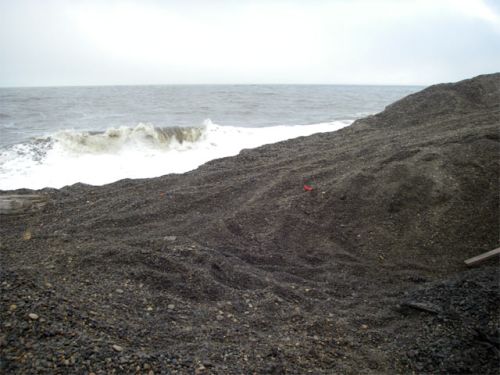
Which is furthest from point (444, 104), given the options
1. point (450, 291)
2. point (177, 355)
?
point (177, 355)

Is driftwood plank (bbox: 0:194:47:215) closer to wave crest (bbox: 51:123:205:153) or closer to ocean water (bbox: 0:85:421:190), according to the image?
ocean water (bbox: 0:85:421:190)

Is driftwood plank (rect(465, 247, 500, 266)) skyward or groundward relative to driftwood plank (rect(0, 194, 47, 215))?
skyward

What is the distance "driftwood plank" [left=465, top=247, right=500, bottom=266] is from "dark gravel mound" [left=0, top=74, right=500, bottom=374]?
13cm

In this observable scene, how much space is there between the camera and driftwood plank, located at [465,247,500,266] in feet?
11.9

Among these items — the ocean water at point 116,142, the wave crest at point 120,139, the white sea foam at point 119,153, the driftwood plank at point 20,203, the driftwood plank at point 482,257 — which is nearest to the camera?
the driftwood plank at point 482,257

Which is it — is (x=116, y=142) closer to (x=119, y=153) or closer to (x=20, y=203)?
(x=119, y=153)

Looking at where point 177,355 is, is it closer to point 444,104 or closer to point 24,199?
point 24,199

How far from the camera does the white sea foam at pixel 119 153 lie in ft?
27.9

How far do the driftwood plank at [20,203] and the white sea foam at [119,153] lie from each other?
2.22 m

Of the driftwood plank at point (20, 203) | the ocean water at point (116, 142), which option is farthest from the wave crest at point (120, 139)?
the driftwood plank at point (20, 203)

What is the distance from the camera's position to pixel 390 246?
13.5ft

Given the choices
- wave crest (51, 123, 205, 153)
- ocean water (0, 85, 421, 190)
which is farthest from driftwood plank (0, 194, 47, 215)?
wave crest (51, 123, 205, 153)

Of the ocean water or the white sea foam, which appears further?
the ocean water

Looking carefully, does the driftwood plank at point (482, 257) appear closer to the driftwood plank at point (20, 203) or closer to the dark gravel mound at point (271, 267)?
the dark gravel mound at point (271, 267)
